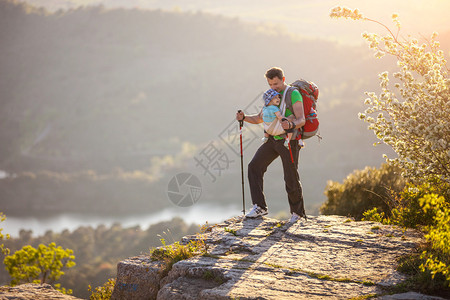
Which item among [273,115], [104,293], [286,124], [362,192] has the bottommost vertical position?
[104,293]

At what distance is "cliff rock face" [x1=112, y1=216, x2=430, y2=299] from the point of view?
12.9ft

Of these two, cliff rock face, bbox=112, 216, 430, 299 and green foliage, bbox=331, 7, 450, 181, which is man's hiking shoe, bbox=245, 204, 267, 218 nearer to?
cliff rock face, bbox=112, 216, 430, 299

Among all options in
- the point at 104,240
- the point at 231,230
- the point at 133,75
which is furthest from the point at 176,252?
the point at 133,75

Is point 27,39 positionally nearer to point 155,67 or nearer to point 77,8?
point 77,8

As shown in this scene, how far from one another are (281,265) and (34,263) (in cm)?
329

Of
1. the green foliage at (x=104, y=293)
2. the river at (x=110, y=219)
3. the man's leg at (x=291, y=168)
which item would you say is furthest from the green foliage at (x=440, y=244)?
the river at (x=110, y=219)

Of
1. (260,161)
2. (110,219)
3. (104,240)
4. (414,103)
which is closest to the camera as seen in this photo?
(414,103)

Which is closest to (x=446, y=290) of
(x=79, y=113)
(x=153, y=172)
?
(x=153, y=172)

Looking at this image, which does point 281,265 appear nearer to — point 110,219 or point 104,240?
point 104,240

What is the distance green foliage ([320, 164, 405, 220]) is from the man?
330cm

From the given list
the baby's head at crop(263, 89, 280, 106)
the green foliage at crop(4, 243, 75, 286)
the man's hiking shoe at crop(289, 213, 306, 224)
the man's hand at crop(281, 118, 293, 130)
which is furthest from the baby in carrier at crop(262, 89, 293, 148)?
the green foliage at crop(4, 243, 75, 286)

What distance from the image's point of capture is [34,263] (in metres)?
5.62

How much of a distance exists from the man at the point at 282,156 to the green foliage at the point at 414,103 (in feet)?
3.12

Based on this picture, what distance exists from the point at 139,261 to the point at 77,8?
623 ft
